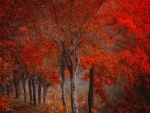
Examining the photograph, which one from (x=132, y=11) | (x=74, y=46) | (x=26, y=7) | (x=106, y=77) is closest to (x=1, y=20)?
(x=26, y=7)

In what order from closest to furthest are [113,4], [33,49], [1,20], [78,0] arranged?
[1,20] < [78,0] < [113,4] < [33,49]

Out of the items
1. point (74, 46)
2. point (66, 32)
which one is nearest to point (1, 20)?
point (66, 32)

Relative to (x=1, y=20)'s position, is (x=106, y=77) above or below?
below

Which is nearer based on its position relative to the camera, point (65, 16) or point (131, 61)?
point (65, 16)

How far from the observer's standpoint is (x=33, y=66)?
2291cm

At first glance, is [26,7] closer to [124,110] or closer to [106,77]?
[106,77]

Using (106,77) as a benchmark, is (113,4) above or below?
above

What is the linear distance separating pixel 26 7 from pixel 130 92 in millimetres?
16911

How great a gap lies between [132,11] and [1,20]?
13.0 meters

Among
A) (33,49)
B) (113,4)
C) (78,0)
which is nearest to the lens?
(78,0)

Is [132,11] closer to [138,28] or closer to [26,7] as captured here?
[138,28]

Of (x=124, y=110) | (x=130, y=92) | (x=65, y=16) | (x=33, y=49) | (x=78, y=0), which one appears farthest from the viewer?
(x=130, y=92)

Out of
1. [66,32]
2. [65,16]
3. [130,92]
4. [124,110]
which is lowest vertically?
[124,110]

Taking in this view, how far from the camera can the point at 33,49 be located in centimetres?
2067
